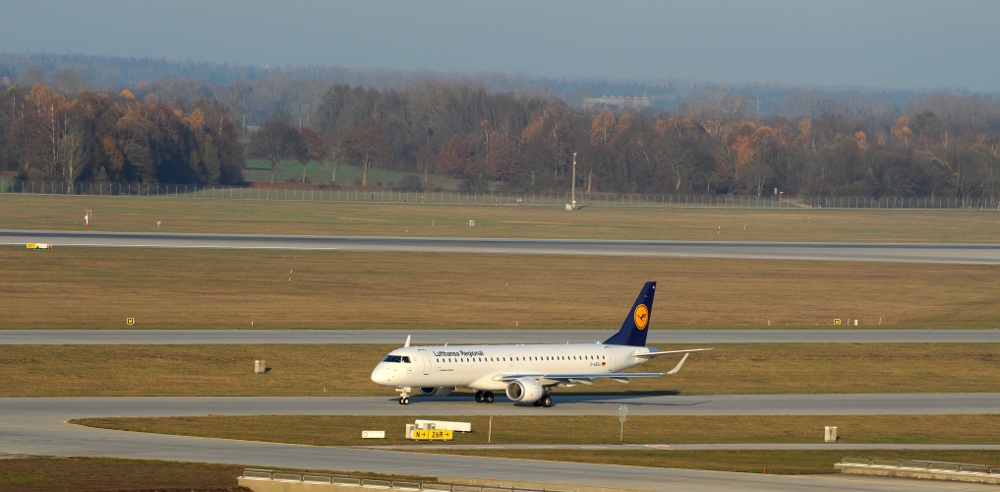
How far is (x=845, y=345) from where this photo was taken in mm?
74562

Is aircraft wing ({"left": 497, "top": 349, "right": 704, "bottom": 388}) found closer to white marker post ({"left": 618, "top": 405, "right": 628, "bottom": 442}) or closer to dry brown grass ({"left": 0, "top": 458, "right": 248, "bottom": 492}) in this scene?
white marker post ({"left": 618, "top": 405, "right": 628, "bottom": 442})

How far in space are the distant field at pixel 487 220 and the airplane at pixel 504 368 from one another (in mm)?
80559

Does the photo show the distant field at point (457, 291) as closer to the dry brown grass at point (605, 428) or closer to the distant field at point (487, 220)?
the dry brown grass at point (605, 428)

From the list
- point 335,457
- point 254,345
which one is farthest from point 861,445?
point 254,345

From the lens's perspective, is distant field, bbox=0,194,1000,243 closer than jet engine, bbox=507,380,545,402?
No

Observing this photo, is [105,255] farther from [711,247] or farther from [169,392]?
[711,247]

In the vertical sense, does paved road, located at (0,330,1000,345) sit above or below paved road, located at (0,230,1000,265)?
below

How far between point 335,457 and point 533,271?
211ft

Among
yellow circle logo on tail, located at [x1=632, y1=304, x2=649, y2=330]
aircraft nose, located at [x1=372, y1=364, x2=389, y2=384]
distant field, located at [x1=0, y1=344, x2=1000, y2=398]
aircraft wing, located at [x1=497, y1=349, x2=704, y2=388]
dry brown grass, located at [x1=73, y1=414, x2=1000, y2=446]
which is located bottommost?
distant field, located at [x1=0, y1=344, x2=1000, y2=398]

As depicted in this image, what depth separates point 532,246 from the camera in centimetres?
12431

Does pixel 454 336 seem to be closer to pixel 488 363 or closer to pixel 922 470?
pixel 488 363

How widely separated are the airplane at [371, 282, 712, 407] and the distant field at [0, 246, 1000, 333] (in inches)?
768

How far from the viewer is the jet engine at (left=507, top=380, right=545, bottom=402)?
55.8m

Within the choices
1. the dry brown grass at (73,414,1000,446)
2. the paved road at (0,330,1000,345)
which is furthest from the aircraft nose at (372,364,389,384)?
the paved road at (0,330,1000,345)
